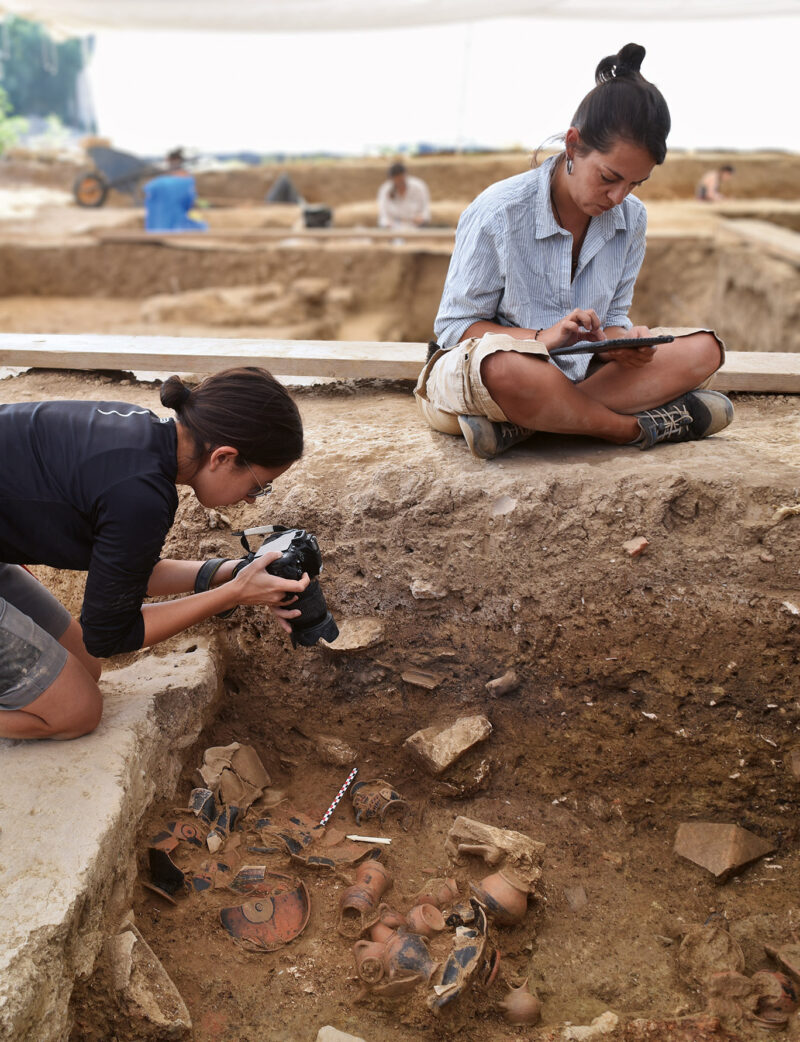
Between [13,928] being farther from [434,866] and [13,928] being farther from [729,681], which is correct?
[729,681]

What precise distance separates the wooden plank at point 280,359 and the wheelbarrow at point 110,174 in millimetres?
10476

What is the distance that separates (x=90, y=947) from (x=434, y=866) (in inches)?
36.1

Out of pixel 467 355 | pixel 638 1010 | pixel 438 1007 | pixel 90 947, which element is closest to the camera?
pixel 90 947

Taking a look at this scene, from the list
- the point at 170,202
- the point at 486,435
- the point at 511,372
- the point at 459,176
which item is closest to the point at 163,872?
the point at 486,435

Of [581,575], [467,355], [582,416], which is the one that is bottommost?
[581,575]

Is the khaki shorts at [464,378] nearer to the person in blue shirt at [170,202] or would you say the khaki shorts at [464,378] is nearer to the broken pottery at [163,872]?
the broken pottery at [163,872]

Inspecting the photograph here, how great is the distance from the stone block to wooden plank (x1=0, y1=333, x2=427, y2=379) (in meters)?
1.39

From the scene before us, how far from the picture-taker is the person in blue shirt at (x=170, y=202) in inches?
368

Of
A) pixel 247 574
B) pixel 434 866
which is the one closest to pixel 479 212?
pixel 247 574

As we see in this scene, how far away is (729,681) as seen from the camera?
231cm

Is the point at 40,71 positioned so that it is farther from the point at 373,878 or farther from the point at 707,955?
the point at 707,955

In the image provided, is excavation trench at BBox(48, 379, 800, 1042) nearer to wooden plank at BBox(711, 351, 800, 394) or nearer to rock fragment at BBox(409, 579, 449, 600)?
rock fragment at BBox(409, 579, 449, 600)

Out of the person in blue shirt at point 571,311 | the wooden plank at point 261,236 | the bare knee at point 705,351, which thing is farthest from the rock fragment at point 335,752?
the wooden plank at point 261,236

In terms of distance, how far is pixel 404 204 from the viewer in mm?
9805
